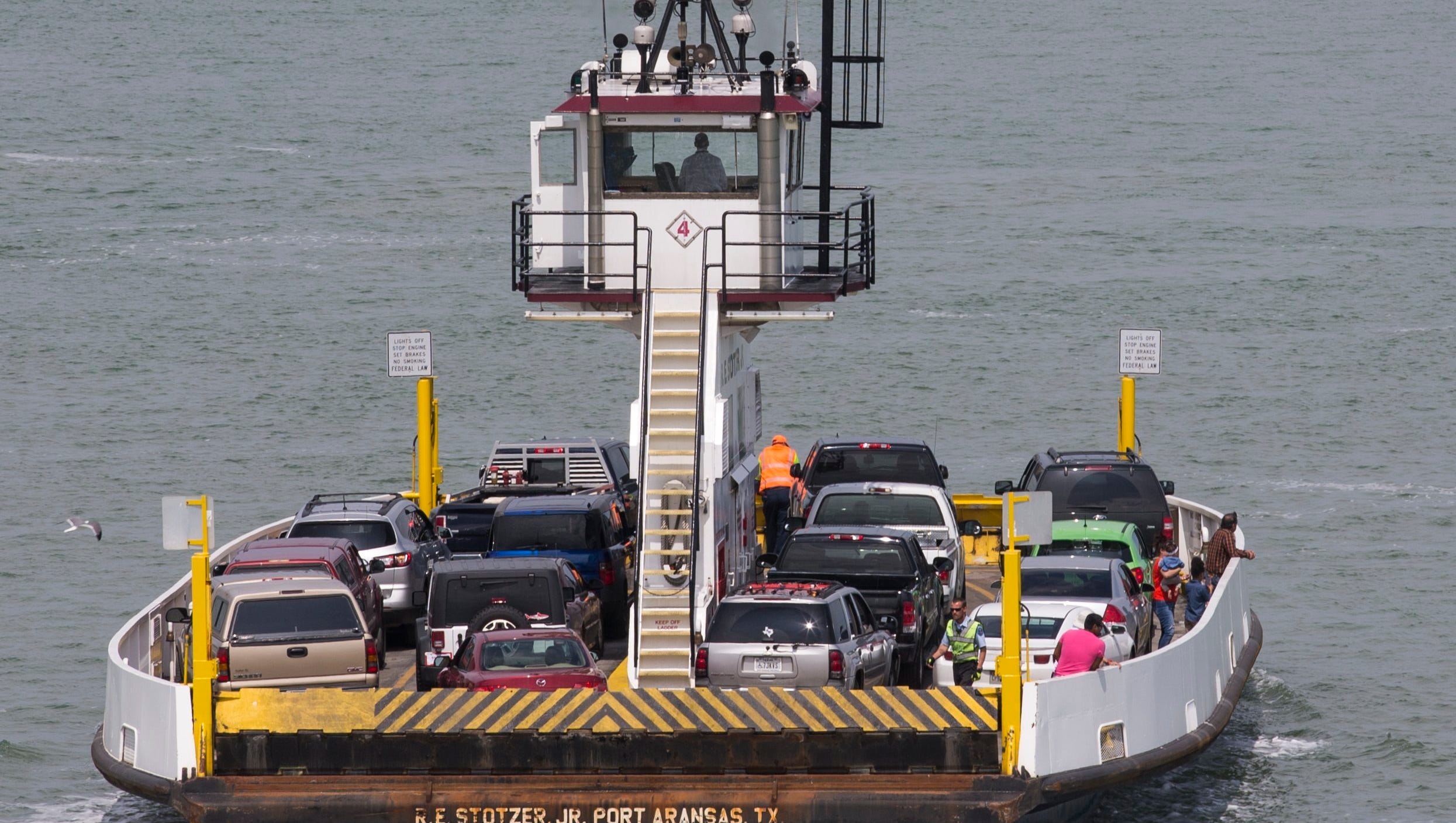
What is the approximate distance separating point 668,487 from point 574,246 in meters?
2.64

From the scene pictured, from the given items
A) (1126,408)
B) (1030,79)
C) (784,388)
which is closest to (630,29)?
(1126,408)

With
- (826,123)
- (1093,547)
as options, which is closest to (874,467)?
(1093,547)

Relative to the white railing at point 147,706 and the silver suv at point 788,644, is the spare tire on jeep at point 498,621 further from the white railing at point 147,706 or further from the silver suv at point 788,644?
the white railing at point 147,706

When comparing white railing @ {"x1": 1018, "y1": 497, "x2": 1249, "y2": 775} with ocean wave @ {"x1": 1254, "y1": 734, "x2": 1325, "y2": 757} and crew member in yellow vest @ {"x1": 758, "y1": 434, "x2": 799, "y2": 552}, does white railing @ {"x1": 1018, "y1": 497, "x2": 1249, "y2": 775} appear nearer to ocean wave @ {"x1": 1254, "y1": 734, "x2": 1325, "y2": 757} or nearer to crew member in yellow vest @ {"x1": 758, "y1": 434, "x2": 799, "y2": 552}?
ocean wave @ {"x1": 1254, "y1": 734, "x2": 1325, "y2": 757}

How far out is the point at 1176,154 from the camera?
91.9 metres

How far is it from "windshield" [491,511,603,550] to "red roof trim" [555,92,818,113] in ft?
15.3

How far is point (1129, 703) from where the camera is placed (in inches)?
714

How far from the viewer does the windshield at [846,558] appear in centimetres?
2166

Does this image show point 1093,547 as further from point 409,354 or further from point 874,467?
point 409,354

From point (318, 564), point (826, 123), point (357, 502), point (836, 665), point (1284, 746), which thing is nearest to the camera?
point (836, 665)

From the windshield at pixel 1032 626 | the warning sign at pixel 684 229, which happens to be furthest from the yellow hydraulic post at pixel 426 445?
the windshield at pixel 1032 626

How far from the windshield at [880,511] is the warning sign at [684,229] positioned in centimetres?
411

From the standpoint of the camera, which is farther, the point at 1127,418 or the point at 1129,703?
the point at 1127,418

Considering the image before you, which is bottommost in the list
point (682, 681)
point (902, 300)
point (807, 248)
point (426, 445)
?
point (682, 681)
